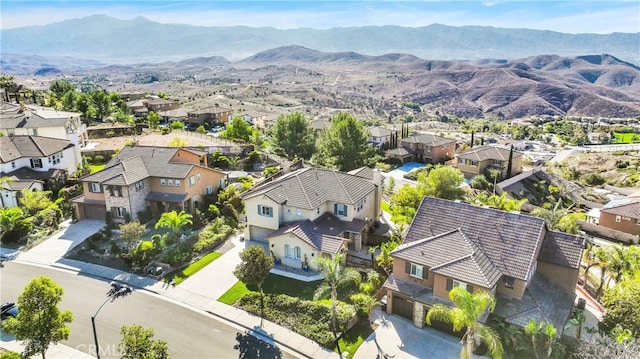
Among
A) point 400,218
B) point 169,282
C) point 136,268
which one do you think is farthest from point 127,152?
point 400,218

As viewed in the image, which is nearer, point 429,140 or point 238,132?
point 238,132

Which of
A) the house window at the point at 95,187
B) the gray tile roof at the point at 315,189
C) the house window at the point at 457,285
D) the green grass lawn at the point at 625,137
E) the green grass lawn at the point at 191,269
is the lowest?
the green grass lawn at the point at 625,137

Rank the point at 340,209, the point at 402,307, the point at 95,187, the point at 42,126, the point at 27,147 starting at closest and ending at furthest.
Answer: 1. the point at 402,307
2. the point at 340,209
3. the point at 95,187
4. the point at 27,147
5. the point at 42,126

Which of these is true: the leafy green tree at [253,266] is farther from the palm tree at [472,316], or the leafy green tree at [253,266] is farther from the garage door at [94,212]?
the garage door at [94,212]

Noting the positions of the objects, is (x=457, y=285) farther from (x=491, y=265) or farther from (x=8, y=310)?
(x=8, y=310)

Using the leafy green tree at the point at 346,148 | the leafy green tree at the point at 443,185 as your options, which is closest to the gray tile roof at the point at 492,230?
the leafy green tree at the point at 443,185

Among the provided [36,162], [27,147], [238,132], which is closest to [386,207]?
[238,132]

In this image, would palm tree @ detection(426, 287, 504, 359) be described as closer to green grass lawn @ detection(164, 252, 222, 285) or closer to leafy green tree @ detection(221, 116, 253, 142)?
green grass lawn @ detection(164, 252, 222, 285)
